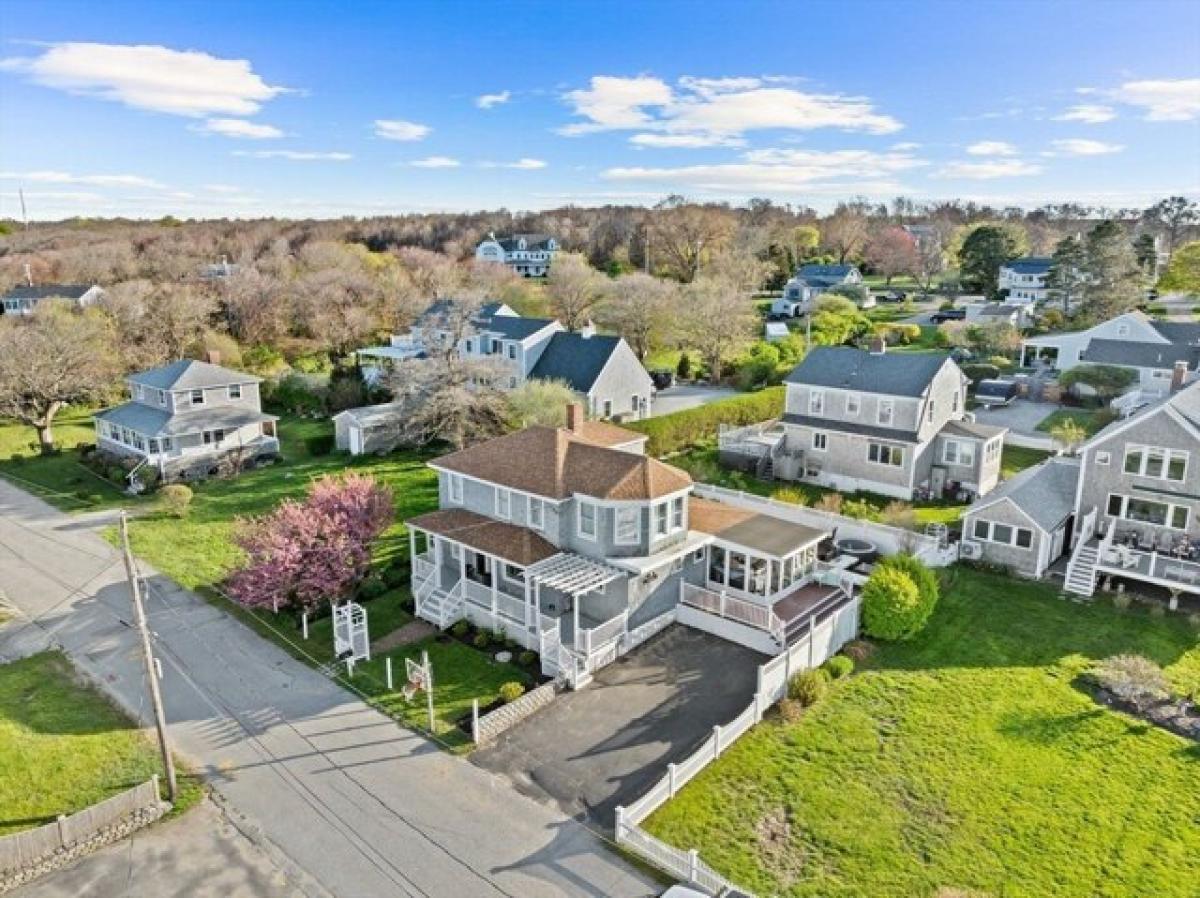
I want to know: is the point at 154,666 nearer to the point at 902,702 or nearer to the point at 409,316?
the point at 902,702

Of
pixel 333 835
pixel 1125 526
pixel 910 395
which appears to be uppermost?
pixel 910 395

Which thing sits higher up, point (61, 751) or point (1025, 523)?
point (1025, 523)

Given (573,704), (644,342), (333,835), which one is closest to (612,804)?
(573,704)

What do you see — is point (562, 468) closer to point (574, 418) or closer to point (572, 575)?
point (572, 575)

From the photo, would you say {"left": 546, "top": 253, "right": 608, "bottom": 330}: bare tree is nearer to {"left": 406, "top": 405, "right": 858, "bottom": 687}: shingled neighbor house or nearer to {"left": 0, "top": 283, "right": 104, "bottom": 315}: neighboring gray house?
{"left": 0, "top": 283, "right": 104, "bottom": 315}: neighboring gray house

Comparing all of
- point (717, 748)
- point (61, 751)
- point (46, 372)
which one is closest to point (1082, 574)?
point (717, 748)
